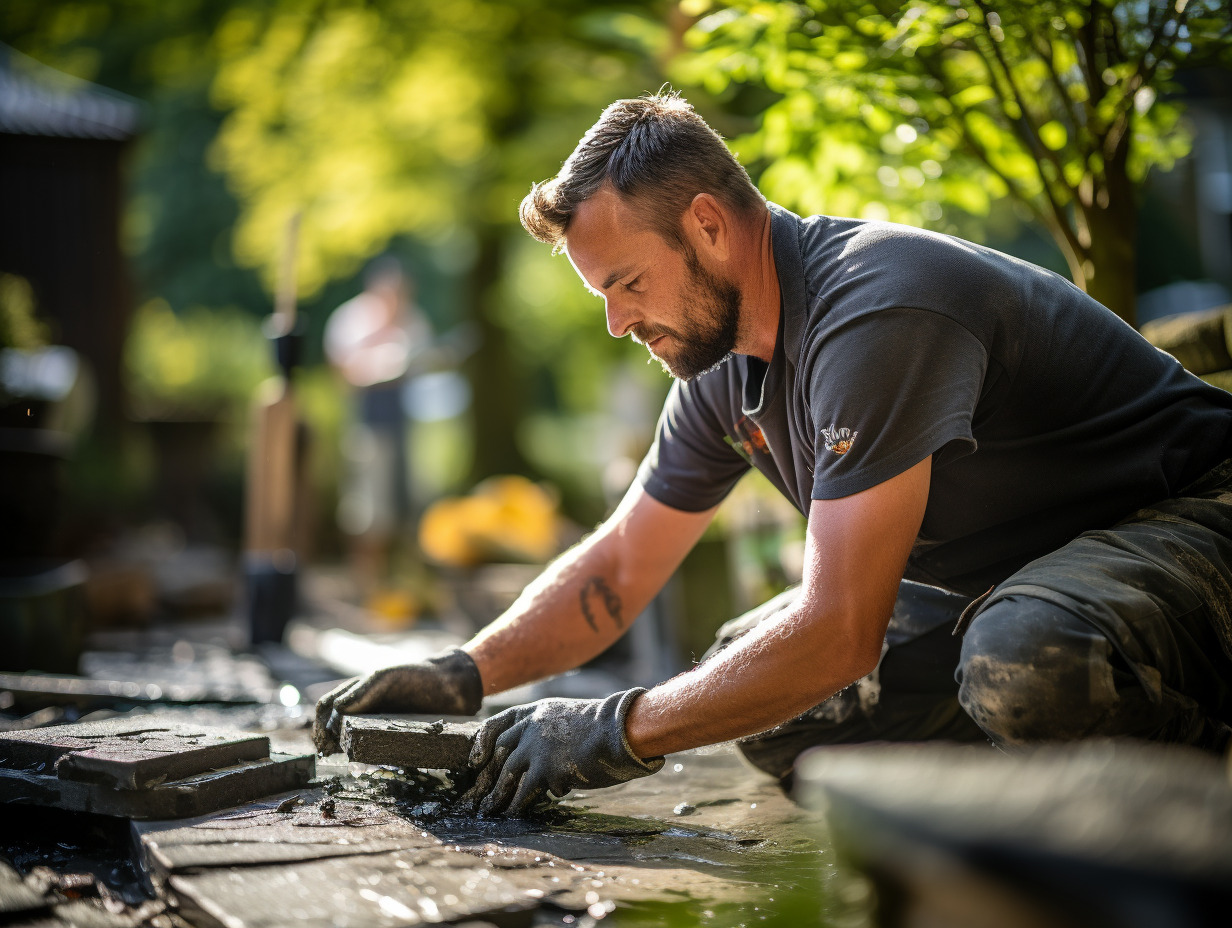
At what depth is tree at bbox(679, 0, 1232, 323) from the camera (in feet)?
8.43

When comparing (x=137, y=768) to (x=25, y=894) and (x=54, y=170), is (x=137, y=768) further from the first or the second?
(x=54, y=170)

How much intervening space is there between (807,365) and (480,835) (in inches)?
43.0

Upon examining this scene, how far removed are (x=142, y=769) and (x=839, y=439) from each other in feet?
4.61

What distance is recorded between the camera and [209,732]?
84.5 inches

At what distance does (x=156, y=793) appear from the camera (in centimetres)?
180

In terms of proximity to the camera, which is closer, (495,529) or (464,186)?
(495,529)

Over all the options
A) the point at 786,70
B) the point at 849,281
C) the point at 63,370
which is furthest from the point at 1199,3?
the point at 63,370

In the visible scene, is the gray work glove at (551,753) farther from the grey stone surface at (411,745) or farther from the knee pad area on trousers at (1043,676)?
the knee pad area on trousers at (1043,676)

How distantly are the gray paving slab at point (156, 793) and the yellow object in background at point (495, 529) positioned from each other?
177 inches

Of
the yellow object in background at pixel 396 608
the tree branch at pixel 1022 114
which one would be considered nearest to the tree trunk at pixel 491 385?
the yellow object in background at pixel 396 608

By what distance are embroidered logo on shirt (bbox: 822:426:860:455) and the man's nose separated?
57 cm

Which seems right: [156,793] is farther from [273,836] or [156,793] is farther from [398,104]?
[398,104]

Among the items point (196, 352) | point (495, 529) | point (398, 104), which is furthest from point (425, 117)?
point (196, 352)

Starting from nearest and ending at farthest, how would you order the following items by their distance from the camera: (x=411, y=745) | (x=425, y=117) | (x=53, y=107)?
(x=411, y=745)
(x=425, y=117)
(x=53, y=107)
